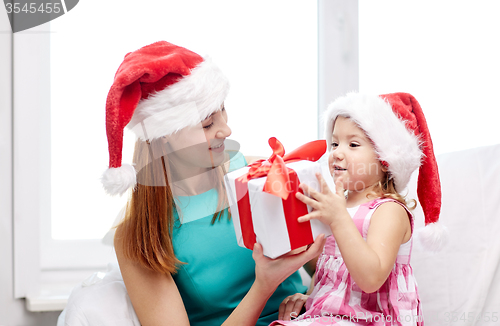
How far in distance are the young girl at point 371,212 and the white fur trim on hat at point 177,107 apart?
0.36 metres

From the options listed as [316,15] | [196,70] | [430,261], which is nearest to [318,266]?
[430,261]

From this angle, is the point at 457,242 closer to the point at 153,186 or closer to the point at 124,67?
the point at 153,186

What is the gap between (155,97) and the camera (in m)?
0.95

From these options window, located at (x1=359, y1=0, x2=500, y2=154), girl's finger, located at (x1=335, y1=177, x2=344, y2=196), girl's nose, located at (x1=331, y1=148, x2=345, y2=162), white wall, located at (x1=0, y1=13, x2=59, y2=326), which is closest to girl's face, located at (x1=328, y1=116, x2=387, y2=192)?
girl's nose, located at (x1=331, y1=148, x2=345, y2=162)

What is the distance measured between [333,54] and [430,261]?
1.08 meters

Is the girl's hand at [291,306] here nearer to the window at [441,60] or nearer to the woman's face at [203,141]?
the woman's face at [203,141]

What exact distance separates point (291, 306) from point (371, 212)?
1.13 feet

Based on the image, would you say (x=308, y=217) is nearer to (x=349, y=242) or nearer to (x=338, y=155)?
(x=349, y=242)

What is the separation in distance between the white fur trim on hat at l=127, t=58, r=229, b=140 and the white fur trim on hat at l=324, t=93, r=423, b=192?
0.39m

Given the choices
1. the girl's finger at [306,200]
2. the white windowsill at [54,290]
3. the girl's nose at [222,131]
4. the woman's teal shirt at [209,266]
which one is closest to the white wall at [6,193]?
the white windowsill at [54,290]

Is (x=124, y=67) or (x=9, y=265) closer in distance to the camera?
(x=124, y=67)

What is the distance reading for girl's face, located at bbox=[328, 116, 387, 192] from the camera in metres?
1.01

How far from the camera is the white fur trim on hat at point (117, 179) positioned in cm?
90

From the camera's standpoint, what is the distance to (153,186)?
42.3 inches
